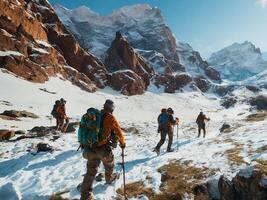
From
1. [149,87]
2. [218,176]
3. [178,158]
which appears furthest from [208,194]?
[149,87]

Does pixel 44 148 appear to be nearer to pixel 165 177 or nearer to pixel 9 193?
pixel 9 193

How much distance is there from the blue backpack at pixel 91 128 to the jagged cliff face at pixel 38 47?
73858 mm

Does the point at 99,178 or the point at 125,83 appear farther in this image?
the point at 125,83

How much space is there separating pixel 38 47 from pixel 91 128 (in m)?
90.0

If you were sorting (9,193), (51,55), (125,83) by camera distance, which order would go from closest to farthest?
(9,193)
(51,55)
(125,83)

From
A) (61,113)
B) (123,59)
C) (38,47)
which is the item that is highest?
(123,59)

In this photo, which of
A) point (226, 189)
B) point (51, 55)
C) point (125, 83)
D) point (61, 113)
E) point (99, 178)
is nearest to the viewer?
point (226, 189)

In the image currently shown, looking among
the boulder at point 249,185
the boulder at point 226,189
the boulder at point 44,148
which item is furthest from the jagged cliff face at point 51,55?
the boulder at point 249,185

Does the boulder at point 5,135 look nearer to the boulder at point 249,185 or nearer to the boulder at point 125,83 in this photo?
the boulder at point 249,185

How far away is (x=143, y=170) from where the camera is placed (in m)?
13.7

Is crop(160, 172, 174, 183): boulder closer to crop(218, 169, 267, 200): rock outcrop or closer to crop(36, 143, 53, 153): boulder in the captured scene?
crop(218, 169, 267, 200): rock outcrop

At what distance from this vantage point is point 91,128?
9453 millimetres

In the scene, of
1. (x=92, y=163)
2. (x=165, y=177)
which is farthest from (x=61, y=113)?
(x=92, y=163)

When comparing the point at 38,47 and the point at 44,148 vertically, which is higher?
the point at 38,47
